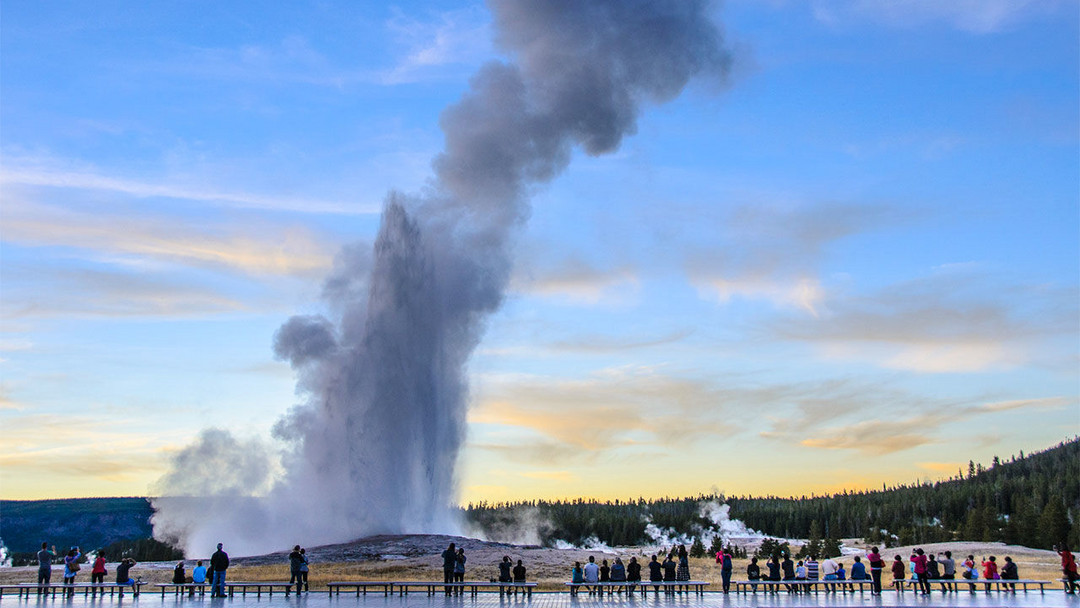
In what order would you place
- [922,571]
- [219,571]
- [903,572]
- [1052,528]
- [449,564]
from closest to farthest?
[219,571]
[922,571]
[903,572]
[449,564]
[1052,528]

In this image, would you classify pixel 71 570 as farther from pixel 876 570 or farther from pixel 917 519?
pixel 917 519

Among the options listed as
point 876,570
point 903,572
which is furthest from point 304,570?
point 903,572

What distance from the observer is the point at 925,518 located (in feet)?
488

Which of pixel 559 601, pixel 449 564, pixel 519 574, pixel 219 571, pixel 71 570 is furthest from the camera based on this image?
pixel 71 570

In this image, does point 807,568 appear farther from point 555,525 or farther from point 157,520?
point 555,525

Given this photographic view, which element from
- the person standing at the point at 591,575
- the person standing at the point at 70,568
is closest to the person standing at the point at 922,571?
the person standing at the point at 591,575

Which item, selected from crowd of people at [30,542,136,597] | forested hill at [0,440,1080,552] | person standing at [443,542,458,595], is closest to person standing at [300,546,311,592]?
person standing at [443,542,458,595]

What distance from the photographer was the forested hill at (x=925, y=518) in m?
101

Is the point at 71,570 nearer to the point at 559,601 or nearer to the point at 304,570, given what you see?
the point at 304,570

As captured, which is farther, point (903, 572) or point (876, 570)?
point (903, 572)

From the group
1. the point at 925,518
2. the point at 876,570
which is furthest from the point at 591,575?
the point at 925,518

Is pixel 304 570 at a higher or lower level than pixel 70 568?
lower

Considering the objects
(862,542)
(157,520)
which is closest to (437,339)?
(157,520)

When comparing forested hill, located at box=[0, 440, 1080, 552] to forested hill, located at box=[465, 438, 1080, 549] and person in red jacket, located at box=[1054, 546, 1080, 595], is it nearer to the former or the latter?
forested hill, located at box=[465, 438, 1080, 549]
